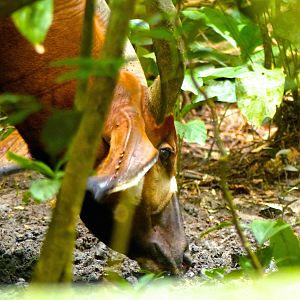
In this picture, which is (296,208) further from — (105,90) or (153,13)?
(105,90)

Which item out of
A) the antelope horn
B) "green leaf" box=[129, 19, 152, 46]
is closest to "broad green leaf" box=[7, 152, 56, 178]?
"green leaf" box=[129, 19, 152, 46]

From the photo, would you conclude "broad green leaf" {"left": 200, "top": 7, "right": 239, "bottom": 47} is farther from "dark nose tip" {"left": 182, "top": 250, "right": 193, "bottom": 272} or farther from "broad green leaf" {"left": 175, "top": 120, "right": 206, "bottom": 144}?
"dark nose tip" {"left": 182, "top": 250, "right": 193, "bottom": 272}

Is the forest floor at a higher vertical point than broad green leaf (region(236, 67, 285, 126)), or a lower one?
lower

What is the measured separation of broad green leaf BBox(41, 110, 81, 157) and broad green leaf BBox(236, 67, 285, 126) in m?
2.17

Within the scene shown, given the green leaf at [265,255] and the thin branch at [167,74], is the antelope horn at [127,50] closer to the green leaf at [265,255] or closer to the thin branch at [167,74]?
the thin branch at [167,74]

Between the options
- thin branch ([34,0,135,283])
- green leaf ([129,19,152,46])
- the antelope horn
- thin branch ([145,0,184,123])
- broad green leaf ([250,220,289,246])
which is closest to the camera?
thin branch ([34,0,135,283])

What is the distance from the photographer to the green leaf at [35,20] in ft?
3.11

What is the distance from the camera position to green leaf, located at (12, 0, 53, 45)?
3.11ft

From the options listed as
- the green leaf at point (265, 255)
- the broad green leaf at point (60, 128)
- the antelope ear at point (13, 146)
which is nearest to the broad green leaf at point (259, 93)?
the antelope ear at point (13, 146)

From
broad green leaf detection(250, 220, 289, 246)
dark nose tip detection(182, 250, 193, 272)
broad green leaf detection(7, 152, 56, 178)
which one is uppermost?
broad green leaf detection(7, 152, 56, 178)

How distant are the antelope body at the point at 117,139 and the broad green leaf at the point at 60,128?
1.11 meters

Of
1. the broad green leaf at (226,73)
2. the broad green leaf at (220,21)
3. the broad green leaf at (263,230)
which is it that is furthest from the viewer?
the broad green leaf at (220,21)

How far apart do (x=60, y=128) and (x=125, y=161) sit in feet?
3.99

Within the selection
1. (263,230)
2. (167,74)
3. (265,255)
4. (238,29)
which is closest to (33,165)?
(263,230)
